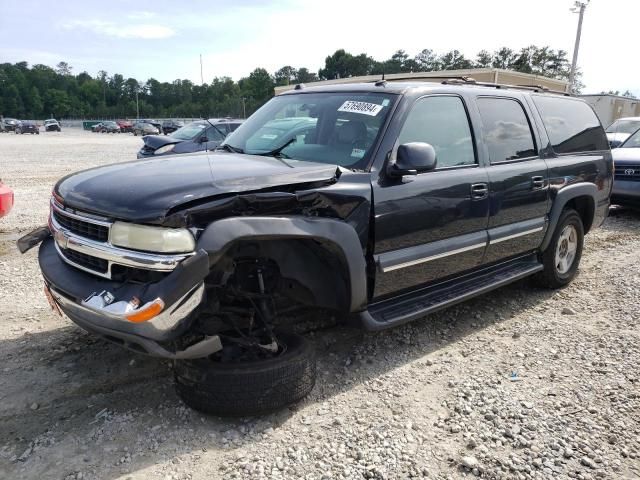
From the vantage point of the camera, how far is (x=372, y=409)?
3.16 metres

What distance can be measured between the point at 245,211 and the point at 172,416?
50.6 inches

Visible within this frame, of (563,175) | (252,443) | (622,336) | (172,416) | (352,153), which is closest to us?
(252,443)

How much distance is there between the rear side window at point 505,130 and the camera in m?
4.28

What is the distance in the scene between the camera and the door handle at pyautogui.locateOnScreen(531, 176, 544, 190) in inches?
180

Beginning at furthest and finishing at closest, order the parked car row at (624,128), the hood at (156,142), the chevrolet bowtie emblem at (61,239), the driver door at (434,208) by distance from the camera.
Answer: the parked car row at (624,128) → the hood at (156,142) → the driver door at (434,208) → the chevrolet bowtie emblem at (61,239)

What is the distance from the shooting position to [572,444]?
2.85 m

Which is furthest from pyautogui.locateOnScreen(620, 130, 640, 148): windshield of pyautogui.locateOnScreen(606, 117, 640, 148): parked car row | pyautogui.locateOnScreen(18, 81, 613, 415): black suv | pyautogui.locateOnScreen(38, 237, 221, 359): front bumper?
pyautogui.locateOnScreen(38, 237, 221, 359): front bumper

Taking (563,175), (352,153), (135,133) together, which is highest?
(352,153)

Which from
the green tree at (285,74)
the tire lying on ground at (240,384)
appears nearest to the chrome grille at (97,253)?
the tire lying on ground at (240,384)

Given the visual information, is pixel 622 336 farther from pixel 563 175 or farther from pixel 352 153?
pixel 352 153

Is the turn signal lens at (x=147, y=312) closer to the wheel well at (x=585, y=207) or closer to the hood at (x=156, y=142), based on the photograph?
the wheel well at (x=585, y=207)

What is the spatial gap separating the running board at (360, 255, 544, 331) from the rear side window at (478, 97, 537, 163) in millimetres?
960

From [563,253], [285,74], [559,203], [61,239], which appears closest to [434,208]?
[559,203]

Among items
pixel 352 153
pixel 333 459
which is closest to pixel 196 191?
pixel 352 153
